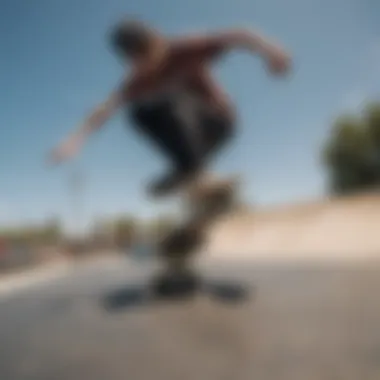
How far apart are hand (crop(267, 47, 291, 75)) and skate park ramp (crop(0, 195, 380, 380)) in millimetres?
263

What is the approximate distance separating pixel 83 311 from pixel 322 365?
46 cm

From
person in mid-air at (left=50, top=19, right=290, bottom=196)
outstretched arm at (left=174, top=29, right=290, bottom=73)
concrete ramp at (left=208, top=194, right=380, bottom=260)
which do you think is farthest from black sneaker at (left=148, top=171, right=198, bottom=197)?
outstretched arm at (left=174, top=29, right=290, bottom=73)

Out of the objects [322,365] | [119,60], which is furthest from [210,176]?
[322,365]

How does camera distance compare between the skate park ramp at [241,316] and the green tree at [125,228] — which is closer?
the skate park ramp at [241,316]

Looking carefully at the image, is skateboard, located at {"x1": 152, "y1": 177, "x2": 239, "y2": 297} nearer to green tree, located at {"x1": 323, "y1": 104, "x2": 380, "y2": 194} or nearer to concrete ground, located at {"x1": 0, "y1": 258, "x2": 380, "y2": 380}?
concrete ground, located at {"x1": 0, "y1": 258, "x2": 380, "y2": 380}

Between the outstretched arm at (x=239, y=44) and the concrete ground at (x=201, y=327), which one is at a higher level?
the outstretched arm at (x=239, y=44)

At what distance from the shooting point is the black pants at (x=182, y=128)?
2.72ft

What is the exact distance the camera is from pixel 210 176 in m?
0.86

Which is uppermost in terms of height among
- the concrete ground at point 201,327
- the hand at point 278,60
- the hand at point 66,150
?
the hand at point 278,60

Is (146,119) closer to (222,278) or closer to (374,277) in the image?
(222,278)

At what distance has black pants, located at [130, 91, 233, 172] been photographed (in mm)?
828

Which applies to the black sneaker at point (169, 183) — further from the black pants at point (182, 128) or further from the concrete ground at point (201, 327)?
the concrete ground at point (201, 327)

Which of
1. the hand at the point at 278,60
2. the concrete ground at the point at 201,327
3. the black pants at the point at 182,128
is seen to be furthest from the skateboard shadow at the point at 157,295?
the hand at the point at 278,60

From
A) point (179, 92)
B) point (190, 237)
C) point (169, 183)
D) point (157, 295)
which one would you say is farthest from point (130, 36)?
point (157, 295)
